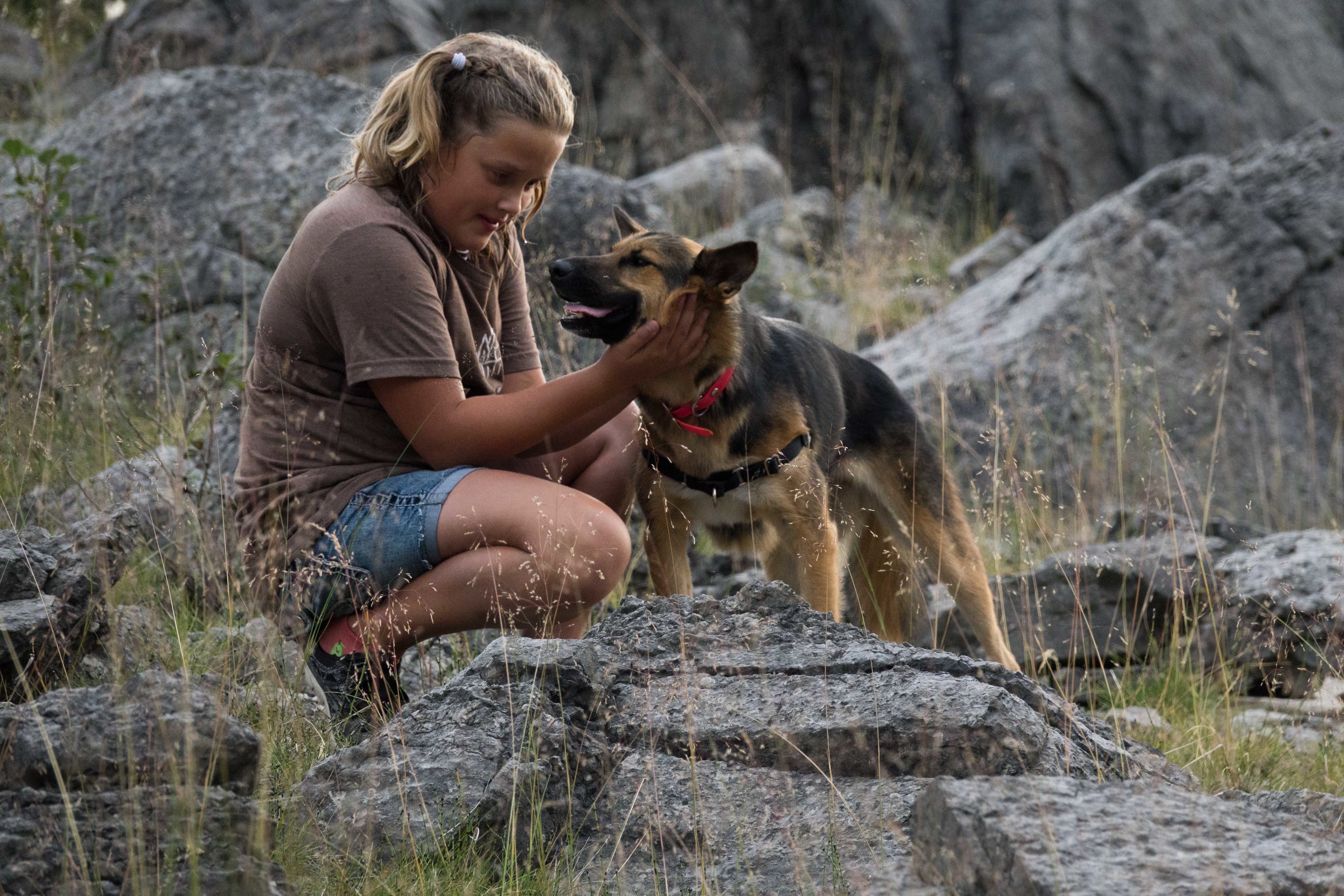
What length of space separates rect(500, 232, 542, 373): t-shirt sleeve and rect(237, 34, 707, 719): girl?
0.36 meters

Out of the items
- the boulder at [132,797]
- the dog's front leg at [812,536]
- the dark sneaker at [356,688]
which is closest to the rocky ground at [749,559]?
the boulder at [132,797]

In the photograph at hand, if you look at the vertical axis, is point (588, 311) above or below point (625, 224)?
below

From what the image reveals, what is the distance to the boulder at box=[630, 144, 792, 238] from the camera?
25.2ft

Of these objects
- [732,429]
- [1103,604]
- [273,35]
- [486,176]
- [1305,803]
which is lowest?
[1103,604]

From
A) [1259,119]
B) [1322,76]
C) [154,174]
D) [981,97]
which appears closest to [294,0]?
[154,174]

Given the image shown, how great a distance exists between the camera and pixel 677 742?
238 centimetres

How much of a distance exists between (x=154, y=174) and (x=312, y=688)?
342cm

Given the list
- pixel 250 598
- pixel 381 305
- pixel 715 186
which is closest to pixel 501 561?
pixel 250 598

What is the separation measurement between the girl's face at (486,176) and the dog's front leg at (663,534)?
0.94 metres

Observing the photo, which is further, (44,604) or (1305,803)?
(44,604)

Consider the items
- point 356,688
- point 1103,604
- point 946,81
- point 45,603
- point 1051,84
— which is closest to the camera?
point 45,603

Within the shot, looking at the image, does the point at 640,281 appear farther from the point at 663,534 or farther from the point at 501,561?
the point at 501,561

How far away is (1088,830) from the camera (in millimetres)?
1804

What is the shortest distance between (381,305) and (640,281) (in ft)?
2.77
